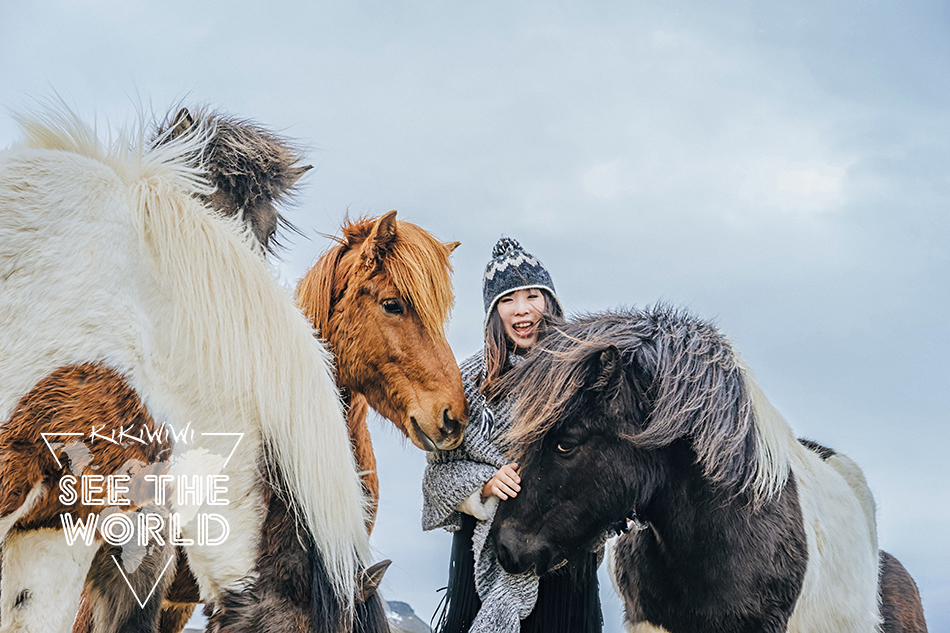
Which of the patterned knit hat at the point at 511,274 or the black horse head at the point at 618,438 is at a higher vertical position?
the patterned knit hat at the point at 511,274

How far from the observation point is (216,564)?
1799 mm

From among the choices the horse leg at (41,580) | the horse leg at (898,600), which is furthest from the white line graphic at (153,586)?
→ the horse leg at (898,600)

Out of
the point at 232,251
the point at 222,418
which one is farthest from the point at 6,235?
the point at 222,418

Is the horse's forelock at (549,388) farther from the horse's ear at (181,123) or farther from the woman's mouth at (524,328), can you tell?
the horse's ear at (181,123)

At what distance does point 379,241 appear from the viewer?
2.63 meters

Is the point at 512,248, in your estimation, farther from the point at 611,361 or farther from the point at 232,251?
the point at 232,251

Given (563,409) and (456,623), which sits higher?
(563,409)

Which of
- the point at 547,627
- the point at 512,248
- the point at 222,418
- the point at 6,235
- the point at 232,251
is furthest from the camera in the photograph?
the point at 512,248

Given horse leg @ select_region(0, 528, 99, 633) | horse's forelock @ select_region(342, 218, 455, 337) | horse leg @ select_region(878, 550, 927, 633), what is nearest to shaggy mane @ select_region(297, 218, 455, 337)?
horse's forelock @ select_region(342, 218, 455, 337)

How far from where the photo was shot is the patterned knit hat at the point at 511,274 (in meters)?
2.55

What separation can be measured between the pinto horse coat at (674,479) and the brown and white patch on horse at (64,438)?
1.14 metres

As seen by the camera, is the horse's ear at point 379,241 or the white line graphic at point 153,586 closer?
the white line graphic at point 153,586

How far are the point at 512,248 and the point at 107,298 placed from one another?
1.42 metres

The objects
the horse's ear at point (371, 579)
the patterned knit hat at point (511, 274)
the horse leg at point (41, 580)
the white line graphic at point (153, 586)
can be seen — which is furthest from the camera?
the patterned knit hat at point (511, 274)
